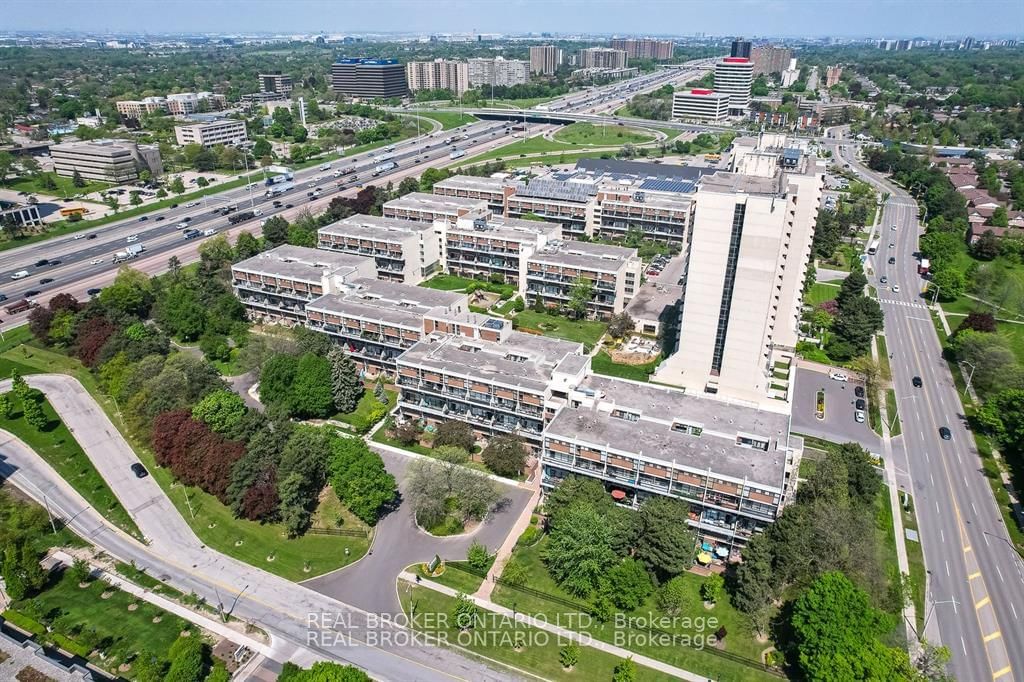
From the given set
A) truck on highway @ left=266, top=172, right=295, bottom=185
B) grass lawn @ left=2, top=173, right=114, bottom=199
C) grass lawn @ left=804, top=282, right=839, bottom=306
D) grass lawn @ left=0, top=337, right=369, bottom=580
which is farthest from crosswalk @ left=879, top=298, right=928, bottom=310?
grass lawn @ left=2, top=173, right=114, bottom=199

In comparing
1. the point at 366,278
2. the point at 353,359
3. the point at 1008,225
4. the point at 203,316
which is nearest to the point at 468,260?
the point at 366,278

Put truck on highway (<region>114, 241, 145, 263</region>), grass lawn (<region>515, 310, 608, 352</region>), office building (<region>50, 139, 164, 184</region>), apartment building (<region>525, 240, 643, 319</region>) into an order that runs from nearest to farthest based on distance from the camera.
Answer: grass lawn (<region>515, 310, 608, 352</region>) → apartment building (<region>525, 240, 643, 319</region>) → truck on highway (<region>114, 241, 145, 263</region>) → office building (<region>50, 139, 164, 184</region>)

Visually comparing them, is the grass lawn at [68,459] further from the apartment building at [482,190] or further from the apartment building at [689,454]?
the apartment building at [482,190]

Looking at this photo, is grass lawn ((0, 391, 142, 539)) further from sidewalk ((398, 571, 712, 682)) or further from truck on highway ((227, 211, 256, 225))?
truck on highway ((227, 211, 256, 225))

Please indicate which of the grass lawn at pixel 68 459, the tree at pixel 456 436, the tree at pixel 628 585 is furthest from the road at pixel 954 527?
the grass lawn at pixel 68 459

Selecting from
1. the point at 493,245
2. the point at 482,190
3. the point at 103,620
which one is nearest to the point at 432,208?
the point at 482,190

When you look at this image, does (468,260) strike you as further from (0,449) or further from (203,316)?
(0,449)
